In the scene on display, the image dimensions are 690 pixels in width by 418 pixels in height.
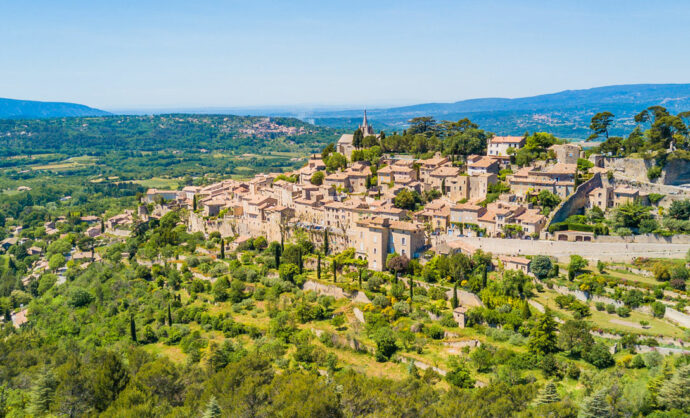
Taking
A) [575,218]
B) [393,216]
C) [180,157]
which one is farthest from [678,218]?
[180,157]

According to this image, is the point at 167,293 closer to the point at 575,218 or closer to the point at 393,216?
the point at 393,216

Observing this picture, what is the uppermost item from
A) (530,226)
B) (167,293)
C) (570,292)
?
(530,226)

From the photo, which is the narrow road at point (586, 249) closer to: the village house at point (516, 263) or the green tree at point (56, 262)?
the village house at point (516, 263)

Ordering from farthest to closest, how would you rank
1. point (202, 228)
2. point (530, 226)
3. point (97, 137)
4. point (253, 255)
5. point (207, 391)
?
point (97, 137) → point (202, 228) → point (253, 255) → point (530, 226) → point (207, 391)

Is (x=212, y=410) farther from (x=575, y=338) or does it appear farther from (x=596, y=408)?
(x=575, y=338)

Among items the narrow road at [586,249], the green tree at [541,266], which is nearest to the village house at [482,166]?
the narrow road at [586,249]

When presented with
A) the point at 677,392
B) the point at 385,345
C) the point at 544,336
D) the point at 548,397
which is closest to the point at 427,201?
the point at 385,345
